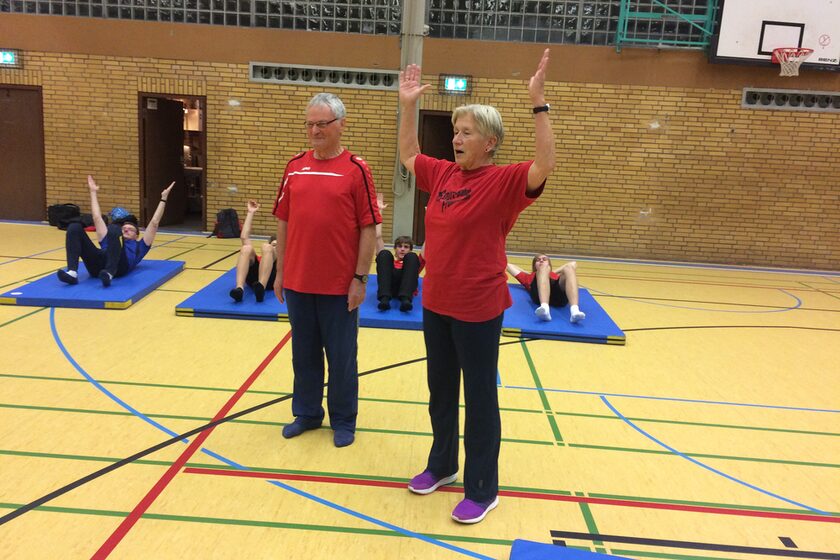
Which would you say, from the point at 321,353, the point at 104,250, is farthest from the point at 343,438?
the point at 104,250

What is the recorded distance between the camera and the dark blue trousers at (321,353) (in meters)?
3.43

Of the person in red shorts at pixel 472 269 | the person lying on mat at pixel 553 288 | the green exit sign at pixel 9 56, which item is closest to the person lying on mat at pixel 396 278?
the person lying on mat at pixel 553 288

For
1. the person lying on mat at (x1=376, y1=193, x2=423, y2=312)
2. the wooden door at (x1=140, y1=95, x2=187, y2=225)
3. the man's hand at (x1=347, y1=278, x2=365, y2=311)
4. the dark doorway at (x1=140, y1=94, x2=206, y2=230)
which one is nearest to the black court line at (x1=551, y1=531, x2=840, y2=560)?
the man's hand at (x1=347, y1=278, x2=365, y2=311)

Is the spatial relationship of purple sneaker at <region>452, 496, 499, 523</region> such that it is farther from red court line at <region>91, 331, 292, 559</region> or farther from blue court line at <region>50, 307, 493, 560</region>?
red court line at <region>91, 331, 292, 559</region>

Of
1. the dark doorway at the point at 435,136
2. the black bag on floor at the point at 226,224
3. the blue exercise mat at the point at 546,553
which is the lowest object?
the blue exercise mat at the point at 546,553

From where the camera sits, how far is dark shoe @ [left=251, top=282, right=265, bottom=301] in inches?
251

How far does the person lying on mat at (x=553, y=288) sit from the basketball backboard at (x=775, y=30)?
22.8ft

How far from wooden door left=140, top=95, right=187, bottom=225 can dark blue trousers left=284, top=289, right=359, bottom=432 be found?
983 centimetres

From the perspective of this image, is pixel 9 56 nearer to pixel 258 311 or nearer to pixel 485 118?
pixel 258 311

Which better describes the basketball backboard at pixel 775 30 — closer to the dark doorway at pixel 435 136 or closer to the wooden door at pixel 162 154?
the dark doorway at pixel 435 136

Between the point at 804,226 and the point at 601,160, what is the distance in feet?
13.9

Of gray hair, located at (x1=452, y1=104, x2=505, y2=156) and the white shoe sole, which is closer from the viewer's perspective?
gray hair, located at (x1=452, y1=104, x2=505, y2=156)

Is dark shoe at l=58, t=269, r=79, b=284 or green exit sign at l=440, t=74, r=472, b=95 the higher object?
green exit sign at l=440, t=74, r=472, b=95

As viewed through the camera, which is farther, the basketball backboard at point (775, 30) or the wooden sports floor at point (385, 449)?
the basketball backboard at point (775, 30)
